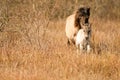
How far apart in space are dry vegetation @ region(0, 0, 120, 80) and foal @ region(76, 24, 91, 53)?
0.22m

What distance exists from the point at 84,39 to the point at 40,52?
1347 millimetres

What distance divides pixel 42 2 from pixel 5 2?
99cm

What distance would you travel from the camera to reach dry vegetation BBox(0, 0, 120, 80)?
7.01 meters

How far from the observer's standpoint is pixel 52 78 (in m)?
6.72

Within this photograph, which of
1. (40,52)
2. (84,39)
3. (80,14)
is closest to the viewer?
(40,52)

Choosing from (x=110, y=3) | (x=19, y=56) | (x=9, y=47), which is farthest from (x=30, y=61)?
(x=110, y=3)

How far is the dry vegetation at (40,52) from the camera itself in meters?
7.01

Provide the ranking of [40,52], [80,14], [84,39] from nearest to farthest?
[40,52]
[84,39]
[80,14]

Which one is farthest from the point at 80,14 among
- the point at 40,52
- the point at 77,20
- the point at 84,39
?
the point at 40,52

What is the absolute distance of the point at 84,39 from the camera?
899cm

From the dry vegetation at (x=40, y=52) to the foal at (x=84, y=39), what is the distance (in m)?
0.22

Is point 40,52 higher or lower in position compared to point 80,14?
lower

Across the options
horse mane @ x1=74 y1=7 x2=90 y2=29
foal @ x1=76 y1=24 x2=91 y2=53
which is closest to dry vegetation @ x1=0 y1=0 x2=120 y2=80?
foal @ x1=76 y1=24 x2=91 y2=53

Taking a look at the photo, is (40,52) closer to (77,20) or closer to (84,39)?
(84,39)
